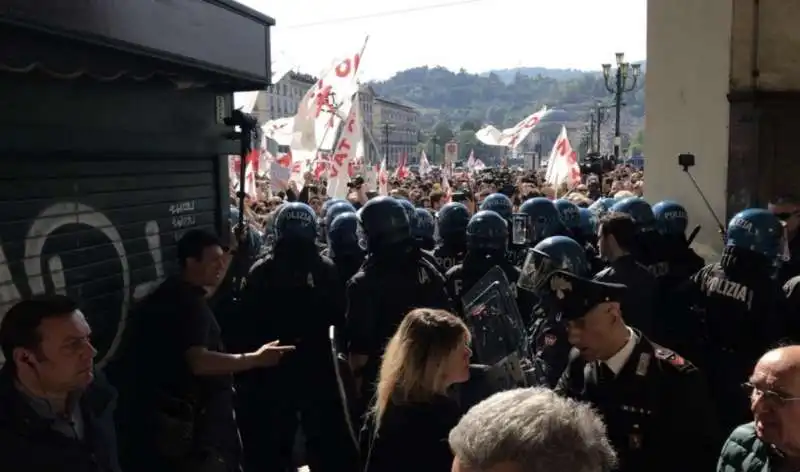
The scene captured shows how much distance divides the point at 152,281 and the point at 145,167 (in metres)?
0.73

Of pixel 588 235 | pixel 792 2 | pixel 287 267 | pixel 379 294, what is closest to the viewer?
pixel 379 294

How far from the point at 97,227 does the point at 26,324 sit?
168 centimetres

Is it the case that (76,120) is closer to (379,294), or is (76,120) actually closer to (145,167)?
(145,167)

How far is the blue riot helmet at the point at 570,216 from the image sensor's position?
293 inches

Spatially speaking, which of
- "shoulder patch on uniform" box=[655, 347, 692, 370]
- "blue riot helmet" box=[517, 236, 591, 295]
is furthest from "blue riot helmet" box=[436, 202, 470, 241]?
"shoulder patch on uniform" box=[655, 347, 692, 370]

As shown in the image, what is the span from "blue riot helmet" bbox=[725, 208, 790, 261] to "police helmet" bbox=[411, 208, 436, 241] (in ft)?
9.70

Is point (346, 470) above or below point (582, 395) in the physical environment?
below

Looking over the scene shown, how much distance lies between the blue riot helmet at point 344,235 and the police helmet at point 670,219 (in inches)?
93.0

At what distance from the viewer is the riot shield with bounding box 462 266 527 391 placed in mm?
3656

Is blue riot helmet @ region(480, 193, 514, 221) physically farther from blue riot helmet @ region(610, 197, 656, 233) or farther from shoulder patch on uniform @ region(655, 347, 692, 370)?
shoulder patch on uniform @ region(655, 347, 692, 370)

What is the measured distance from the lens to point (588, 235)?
764 cm

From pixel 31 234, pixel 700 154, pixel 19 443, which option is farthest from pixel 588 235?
pixel 19 443

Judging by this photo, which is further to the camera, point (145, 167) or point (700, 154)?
point (700, 154)

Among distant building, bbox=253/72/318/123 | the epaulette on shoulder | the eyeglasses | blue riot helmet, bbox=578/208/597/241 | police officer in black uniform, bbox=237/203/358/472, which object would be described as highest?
distant building, bbox=253/72/318/123
